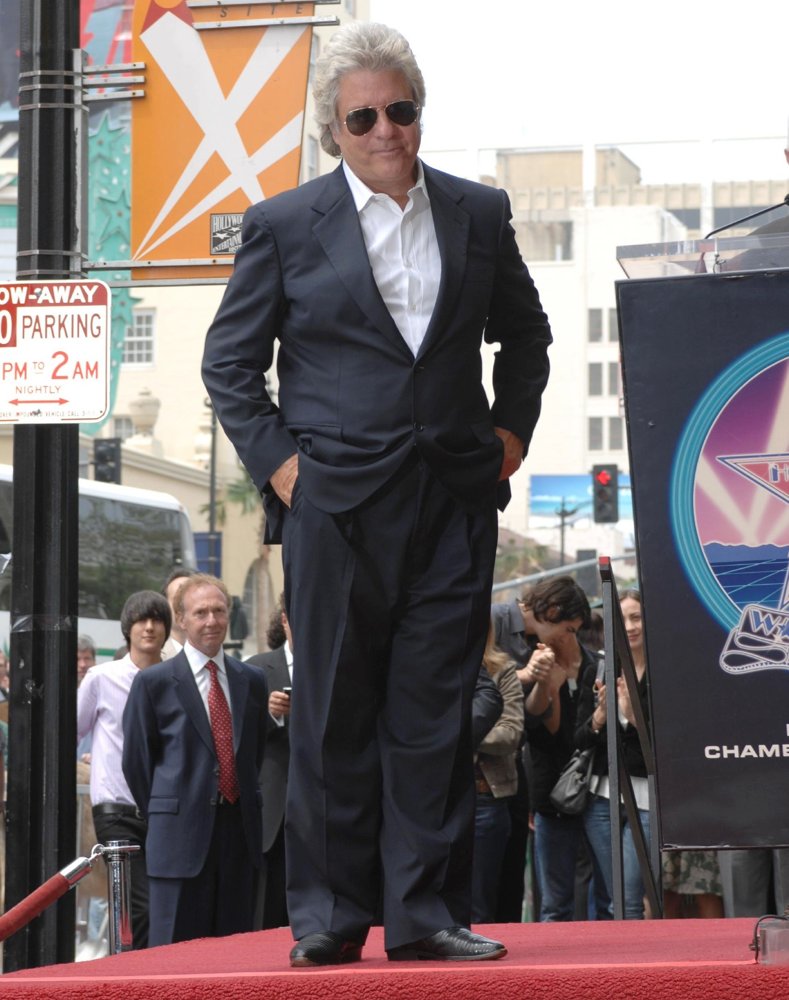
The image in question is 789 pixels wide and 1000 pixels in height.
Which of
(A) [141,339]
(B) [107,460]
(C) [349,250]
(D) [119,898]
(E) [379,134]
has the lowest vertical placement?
(D) [119,898]

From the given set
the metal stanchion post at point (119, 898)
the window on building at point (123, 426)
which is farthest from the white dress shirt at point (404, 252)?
the window on building at point (123, 426)

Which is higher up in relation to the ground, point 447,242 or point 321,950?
point 447,242

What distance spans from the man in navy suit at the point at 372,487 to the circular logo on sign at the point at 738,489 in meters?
0.72

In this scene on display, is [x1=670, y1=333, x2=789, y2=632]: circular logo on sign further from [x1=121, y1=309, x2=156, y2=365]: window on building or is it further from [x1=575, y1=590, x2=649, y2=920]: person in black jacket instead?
[x1=121, y1=309, x2=156, y2=365]: window on building

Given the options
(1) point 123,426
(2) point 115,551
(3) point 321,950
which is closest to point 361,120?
(3) point 321,950

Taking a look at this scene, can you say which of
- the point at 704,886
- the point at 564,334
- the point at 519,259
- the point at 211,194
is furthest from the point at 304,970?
the point at 564,334

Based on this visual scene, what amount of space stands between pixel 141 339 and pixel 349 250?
268 feet

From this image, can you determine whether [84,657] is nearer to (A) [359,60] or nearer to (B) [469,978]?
(A) [359,60]

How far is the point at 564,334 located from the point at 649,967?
11581 cm

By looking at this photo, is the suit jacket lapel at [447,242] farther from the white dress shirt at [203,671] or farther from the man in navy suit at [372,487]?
the white dress shirt at [203,671]

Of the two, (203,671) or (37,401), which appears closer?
(37,401)

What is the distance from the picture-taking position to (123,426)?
82.9 m

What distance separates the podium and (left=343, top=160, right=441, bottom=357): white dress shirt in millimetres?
731

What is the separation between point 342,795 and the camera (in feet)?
12.9
